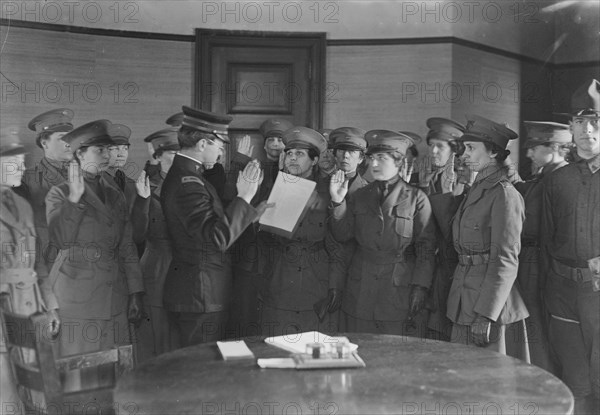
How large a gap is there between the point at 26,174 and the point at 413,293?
1.81m

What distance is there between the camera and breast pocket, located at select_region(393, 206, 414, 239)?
3.40 m

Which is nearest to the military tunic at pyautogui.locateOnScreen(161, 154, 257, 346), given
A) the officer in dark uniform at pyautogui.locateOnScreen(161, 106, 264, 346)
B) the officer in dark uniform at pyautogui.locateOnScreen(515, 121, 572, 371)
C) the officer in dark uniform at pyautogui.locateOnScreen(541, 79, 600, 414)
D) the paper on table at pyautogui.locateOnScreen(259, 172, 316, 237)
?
the officer in dark uniform at pyautogui.locateOnScreen(161, 106, 264, 346)

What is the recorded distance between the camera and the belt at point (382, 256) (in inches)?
134

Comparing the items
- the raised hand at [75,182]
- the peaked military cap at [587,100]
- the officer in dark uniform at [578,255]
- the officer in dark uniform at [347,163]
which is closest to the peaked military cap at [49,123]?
the raised hand at [75,182]

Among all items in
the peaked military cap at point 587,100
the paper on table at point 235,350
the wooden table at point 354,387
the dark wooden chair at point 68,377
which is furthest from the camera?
the peaked military cap at point 587,100

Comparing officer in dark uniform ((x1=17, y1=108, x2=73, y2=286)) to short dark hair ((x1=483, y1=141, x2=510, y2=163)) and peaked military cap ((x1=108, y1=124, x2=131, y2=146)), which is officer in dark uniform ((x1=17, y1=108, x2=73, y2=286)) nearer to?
peaked military cap ((x1=108, y1=124, x2=131, y2=146))

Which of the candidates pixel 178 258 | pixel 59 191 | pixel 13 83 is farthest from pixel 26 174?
pixel 178 258

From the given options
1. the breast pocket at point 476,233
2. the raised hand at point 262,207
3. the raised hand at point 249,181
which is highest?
the raised hand at point 249,181

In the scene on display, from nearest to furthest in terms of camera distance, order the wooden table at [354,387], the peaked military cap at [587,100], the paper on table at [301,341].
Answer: the wooden table at [354,387] < the paper on table at [301,341] < the peaked military cap at [587,100]

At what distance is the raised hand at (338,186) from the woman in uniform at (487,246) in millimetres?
525

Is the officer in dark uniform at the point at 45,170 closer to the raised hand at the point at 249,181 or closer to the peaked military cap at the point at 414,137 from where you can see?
the raised hand at the point at 249,181

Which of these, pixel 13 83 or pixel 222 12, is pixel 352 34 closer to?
pixel 222 12

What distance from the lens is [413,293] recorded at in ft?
11.2

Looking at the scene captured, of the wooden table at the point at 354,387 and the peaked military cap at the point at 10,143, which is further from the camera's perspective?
the peaked military cap at the point at 10,143
